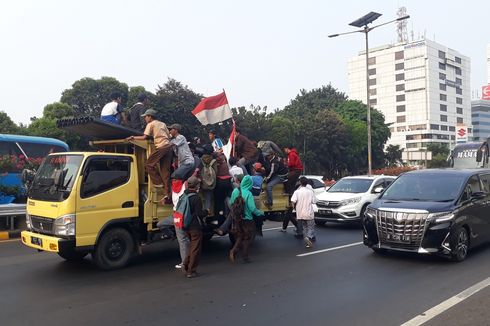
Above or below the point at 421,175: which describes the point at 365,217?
below

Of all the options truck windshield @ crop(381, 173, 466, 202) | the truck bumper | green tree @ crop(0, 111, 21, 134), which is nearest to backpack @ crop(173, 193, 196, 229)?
the truck bumper

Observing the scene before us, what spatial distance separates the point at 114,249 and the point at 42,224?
126 centimetres

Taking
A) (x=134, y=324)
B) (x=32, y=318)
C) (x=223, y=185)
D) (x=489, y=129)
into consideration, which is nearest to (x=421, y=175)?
(x=223, y=185)

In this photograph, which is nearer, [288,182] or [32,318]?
[32,318]

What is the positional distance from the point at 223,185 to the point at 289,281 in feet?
9.20

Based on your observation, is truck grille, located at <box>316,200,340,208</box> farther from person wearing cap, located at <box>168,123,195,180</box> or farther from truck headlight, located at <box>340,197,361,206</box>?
person wearing cap, located at <box>168,123,195,180</box>

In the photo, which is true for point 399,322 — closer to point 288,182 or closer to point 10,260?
point 288,182

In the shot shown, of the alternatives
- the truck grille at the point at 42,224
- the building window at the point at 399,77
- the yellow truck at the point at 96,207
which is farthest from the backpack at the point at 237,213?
the building window at the point at 399,77

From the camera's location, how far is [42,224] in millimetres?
7785

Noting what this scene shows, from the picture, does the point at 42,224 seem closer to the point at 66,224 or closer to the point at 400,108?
the point at 66,224

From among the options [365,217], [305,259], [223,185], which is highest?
[223,185]

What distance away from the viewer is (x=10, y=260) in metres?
8.94

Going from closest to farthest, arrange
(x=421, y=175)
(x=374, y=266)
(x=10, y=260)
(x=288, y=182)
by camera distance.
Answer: (x=374, y=266) → (x=10, y=260) → (x=421, y=175) → (x=288, y=182)

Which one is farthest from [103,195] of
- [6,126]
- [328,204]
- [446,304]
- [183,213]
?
[6,126]
